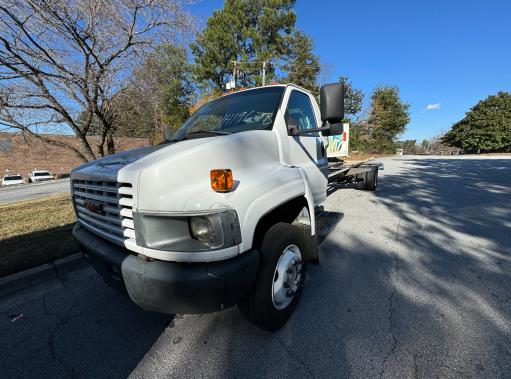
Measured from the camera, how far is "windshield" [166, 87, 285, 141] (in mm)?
2564

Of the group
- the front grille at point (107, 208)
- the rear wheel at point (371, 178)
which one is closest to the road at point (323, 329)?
the front grille at point (107, 208)

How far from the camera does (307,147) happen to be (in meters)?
3.09

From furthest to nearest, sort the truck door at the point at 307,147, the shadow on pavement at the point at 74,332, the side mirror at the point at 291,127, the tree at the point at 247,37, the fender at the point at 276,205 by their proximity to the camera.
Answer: the tree at the point at 247,37, the truck door at the point at 307,147, the side mirror at the point at 291,127, the shadow on pavement at the point at 74,332, the fender at the point at 276,205

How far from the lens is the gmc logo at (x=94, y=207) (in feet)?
6.54

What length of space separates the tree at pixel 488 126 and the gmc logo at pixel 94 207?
169 ft

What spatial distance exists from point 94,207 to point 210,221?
1188 mm

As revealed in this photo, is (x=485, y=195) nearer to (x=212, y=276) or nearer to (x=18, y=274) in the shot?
(x=212, y=276)

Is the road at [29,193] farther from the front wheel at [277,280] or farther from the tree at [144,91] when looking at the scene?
the front wheel at [277,280]

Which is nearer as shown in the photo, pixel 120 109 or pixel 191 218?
pixel 191 218

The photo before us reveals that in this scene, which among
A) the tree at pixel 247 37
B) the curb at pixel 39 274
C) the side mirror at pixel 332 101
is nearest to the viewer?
the side mirror at pixel 332 101

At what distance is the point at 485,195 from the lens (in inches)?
269

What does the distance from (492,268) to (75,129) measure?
7.99 m

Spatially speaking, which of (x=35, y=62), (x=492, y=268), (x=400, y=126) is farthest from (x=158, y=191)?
(x=400, y=126)

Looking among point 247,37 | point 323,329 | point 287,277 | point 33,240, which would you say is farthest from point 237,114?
point 247,37
